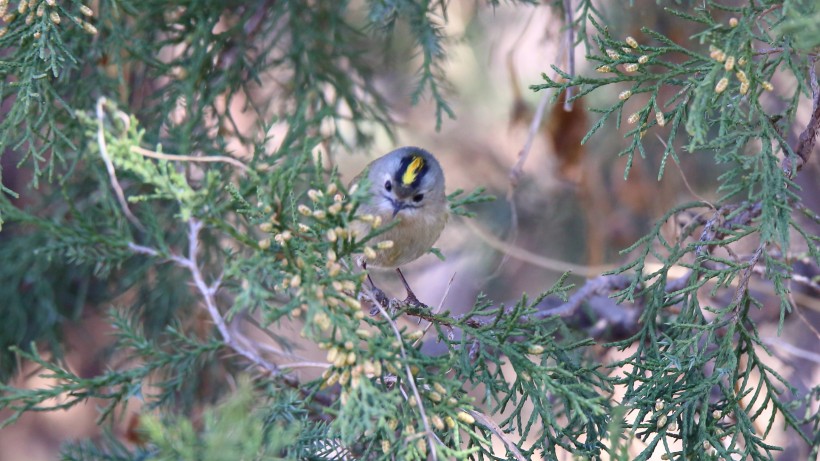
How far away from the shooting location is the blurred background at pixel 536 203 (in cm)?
351

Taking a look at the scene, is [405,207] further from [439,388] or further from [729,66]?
[729,66]

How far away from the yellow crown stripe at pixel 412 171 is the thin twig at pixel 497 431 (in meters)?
1.06

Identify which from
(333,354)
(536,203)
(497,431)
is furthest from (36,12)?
(536,203)

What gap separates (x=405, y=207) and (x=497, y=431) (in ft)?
3.68

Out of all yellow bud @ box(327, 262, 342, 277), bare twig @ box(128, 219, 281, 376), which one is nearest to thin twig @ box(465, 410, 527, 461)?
yellow bud @ box(327, 262, 342, 277)

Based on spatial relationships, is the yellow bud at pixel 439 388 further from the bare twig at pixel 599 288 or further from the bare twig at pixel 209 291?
the bare twig at pixel 599 288

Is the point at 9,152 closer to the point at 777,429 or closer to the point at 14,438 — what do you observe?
the point at 14,438

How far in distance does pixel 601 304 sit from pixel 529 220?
1226 mm

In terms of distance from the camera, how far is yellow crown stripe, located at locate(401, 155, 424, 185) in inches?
101

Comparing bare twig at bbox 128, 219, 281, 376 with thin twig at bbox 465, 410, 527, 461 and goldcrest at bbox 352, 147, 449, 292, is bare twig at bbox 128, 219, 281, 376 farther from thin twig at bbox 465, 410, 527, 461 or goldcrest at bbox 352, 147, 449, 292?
thin twig at bbox 465, 410, 527, 461

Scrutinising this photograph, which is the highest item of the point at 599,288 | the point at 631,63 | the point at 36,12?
the point at 599,288

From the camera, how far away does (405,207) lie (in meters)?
2.57

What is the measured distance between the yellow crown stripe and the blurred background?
51cm

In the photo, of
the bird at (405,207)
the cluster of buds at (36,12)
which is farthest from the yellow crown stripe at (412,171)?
the cluster of buds at (36,12)
